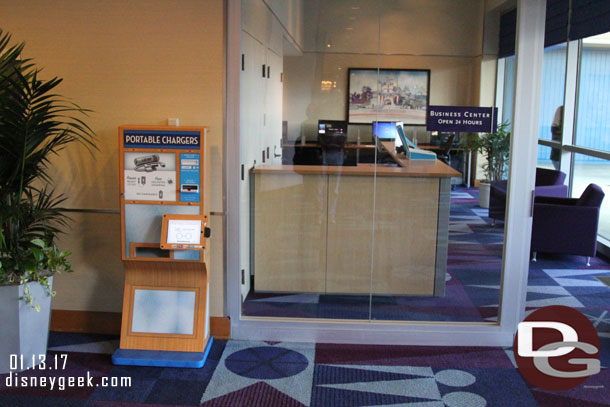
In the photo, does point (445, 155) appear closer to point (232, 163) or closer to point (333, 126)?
point (333, 126)

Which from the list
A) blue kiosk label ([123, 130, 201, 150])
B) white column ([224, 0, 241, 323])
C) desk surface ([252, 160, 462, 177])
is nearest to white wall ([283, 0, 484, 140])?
desk surface ([252, 160, 462, 177])

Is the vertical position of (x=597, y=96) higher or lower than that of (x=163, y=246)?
higher

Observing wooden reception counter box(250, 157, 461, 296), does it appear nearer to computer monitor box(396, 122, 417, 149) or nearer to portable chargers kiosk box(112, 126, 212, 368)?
computer monitor box(396, 122, 417, 149)

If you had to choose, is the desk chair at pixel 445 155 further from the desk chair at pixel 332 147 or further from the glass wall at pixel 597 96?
the glass wall at pixel 597 96

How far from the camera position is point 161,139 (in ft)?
12.4

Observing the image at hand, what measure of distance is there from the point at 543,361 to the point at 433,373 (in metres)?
0.77

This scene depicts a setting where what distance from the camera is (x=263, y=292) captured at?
14.4 feet

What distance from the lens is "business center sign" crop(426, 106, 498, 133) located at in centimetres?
400

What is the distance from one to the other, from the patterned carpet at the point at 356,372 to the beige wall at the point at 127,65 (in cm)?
88

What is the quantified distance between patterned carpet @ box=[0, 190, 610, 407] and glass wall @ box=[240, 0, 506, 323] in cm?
2

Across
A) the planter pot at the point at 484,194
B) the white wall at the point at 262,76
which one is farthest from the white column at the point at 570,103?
the white wall at the point at 262,76

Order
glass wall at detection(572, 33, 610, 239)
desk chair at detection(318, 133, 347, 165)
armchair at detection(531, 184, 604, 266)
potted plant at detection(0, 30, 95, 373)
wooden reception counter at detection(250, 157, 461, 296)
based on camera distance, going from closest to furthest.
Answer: potted plant at detection(0, 30, 95, 373) < desk chair at detection(318, 133, 347, 165) < wooden reception counter at detection(250, 157, 461, 296) < armchair at detection(531, 184, 604, 266) < glass wall at detection(572, 33, 610, 239)

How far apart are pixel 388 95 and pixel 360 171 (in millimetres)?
544
